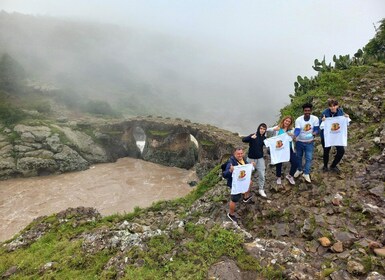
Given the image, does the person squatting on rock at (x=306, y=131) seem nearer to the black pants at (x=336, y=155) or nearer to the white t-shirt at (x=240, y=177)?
the black pants at (x=336, y=155)

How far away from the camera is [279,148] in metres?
9.44

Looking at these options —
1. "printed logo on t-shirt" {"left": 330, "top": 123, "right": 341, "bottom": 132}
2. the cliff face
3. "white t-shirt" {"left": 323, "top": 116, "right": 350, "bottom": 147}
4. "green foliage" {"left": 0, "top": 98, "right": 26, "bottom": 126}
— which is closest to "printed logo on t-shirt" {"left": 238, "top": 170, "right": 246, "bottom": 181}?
the cliff face

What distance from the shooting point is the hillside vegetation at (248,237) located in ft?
21.9

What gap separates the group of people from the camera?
8.86 metres

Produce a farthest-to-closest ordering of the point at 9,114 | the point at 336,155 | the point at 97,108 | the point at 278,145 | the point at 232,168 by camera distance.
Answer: the point at 97,108, the point at 9,114, the point at 336,155, the point at 278,145, the point at 232,168

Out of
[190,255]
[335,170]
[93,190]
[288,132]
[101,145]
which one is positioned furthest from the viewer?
[101,145]

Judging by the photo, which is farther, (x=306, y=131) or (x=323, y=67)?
(x=323, y=67)

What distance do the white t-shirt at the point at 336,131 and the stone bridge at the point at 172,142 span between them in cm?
2583

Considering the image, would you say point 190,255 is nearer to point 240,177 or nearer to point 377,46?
point 240,177

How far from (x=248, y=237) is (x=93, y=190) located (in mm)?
30319

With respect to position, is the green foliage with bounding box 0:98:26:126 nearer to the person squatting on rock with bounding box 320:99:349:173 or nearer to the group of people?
the group of people

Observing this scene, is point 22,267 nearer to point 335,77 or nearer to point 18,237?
point 18,237

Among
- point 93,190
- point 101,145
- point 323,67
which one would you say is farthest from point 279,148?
point 101,145

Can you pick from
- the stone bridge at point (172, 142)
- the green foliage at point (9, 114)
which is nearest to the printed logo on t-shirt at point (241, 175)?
the stone bridge at point (172, 142)
